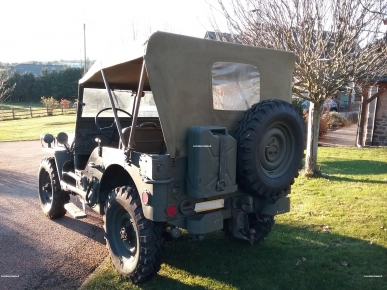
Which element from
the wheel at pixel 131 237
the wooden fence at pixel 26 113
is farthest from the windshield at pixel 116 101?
the wooden fence at pixel 26 113

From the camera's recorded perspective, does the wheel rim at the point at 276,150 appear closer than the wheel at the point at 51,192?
Yes

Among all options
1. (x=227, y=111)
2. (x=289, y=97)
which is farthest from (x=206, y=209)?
(x=289, y=97)

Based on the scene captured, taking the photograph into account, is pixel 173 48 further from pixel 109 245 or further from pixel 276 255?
pixel 276 255

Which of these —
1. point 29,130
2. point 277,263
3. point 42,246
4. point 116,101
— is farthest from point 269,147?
point 29,130

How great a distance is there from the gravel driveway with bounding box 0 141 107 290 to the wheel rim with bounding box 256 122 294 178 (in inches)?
86.1

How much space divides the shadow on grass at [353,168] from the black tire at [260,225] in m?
4.61

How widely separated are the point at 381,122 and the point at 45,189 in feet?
42.3

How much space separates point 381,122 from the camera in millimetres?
14578

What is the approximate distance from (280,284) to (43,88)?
149ft

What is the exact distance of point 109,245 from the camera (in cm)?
397

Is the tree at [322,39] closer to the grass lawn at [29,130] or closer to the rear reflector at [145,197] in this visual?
the rear reflector at [145,197]

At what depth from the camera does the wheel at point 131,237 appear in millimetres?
3490

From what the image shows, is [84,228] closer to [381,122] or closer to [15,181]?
[15,181]

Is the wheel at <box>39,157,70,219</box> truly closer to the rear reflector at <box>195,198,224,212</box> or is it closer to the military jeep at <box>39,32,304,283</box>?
the military jeep at <box>39,32,304,283</box>
